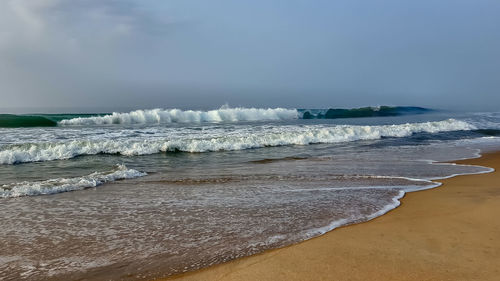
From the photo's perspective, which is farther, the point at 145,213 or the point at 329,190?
the point at 329,190

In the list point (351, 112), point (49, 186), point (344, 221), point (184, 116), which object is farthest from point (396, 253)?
point (351, 112)

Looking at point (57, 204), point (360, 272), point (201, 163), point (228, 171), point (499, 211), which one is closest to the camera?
point (360, 272)

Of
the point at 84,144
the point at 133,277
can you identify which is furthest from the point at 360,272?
the point at 84,144

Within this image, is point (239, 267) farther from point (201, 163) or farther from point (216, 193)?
point (201, 163)

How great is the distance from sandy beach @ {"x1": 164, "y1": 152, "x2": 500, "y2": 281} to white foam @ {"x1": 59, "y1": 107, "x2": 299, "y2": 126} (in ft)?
109

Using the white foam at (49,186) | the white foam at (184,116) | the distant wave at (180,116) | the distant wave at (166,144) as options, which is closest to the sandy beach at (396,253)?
the white foam at (49,186)

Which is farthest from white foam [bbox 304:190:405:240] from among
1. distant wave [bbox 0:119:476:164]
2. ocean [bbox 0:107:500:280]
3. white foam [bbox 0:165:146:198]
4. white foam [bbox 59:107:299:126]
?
white foam [bbox 59:107:299:126]

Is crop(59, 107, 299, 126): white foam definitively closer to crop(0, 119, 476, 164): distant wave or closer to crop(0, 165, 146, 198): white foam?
crop(0, 119, 476, 164): distant wave

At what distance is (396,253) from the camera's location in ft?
12.4

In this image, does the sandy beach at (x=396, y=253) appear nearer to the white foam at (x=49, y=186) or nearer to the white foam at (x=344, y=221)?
the white foam at (x=344, y=221)

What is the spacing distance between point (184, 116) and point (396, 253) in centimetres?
3793

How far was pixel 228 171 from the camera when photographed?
1012 cm

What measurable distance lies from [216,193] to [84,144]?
34.0 ft

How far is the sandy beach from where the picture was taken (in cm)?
332
